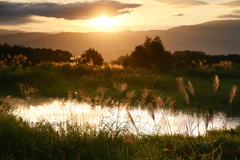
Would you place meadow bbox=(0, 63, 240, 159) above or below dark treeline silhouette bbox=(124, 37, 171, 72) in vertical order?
below

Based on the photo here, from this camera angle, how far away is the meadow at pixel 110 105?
4.19 m

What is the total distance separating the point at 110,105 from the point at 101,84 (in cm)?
360

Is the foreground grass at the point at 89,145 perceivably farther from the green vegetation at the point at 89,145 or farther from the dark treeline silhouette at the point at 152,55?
the dark treeline silhouette at the point at 152,55

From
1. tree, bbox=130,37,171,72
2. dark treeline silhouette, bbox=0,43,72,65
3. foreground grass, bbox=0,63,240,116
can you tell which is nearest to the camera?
foreground grass, bbox=0,63,240,116

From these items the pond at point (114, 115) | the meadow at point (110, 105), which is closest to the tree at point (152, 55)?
the meadow at point (110, 105)

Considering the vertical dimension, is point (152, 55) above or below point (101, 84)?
above

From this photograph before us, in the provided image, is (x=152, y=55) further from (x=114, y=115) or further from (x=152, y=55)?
(x=114, y=115)

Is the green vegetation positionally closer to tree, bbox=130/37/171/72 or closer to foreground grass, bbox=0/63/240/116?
foreground grass, bbox=0/63/240/116

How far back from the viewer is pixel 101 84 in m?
13.1

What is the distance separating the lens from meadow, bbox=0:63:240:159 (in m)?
4.19

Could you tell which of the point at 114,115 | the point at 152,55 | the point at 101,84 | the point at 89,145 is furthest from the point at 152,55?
the point at 89,145

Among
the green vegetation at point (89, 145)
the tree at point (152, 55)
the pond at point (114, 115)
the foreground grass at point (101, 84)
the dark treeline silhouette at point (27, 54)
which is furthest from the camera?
the dark treeline silhouette at point (27, 54)

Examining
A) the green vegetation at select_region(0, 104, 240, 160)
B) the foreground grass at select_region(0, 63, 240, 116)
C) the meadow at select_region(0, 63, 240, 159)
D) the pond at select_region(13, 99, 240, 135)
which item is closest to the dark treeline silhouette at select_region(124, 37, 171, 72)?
the meadow at select_region(0, 63, 240, 159)

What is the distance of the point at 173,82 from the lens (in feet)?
46.1
